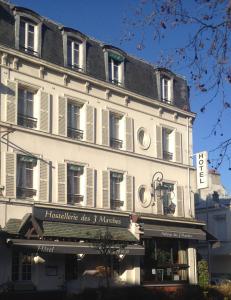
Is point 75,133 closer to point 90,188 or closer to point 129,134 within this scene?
point 90,188

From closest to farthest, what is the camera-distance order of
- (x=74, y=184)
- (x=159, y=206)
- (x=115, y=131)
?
(x=74, y=184)
(x=115, y=131)
(x=159, y=206)

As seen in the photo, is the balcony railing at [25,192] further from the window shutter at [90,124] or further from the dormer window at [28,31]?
the dormer window at [28,31]

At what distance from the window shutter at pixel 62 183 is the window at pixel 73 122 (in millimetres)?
1649

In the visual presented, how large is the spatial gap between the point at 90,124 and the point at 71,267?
20.3 feet

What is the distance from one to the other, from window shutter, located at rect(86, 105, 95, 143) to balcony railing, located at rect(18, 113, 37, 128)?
2752mm

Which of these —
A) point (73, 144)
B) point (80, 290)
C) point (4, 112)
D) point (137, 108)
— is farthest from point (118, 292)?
point (137, 108)

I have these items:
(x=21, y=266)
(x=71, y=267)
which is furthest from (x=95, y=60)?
(x=21, y=266)

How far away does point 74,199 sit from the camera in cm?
2333

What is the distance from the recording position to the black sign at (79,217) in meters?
21.6

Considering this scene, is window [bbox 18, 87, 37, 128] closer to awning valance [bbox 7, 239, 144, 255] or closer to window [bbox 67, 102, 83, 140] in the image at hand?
window [bbox 67, 102, 83, 140]

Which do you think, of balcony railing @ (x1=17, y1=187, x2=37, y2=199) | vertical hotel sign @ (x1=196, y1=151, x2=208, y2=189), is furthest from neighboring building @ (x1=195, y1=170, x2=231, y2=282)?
balcony railing @ (x1=17, y1=187, x2=37, y2=199)

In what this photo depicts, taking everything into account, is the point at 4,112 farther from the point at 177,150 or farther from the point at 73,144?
the point at 177,150

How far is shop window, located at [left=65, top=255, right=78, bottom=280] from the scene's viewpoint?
2273 cm

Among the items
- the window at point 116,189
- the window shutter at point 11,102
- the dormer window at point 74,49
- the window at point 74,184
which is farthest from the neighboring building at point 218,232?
the window shutter at point 11,102
